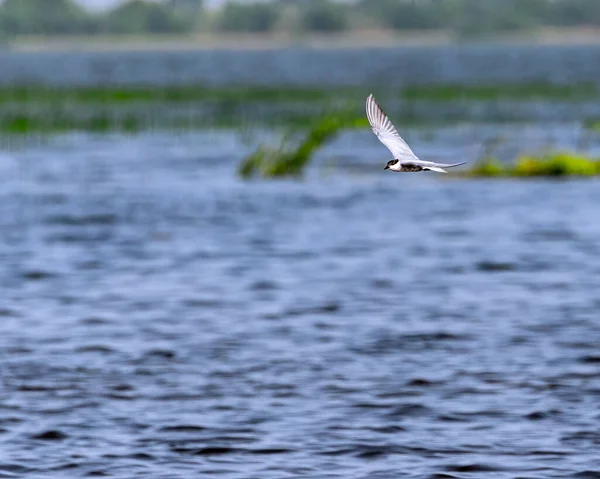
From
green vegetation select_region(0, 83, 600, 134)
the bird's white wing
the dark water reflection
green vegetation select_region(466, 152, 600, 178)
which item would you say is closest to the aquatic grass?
the dark water reflection

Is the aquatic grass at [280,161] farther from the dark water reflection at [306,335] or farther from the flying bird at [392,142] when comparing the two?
the flying bird at [392,142]

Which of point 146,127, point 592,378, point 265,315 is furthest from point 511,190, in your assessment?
point 146,127

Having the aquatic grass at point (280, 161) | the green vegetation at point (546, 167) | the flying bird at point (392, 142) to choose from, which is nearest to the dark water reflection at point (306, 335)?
the green vegetation at point (546, 167)

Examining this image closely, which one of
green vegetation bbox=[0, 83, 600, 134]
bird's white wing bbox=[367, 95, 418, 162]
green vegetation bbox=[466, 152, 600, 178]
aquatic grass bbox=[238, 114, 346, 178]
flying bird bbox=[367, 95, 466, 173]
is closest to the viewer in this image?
flying bird bbox=[367, 95, 466, 173]

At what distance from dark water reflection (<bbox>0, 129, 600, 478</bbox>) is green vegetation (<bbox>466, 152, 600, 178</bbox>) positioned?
0.83 m

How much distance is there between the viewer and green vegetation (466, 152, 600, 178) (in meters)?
36.1

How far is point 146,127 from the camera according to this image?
58781 mm

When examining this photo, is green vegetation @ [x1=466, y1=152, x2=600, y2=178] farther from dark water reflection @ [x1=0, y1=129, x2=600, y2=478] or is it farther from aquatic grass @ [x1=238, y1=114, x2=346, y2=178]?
aquatic grass @ [x1=238, y1=114, x2=346, y2=178]

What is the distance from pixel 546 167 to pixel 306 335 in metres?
18.4

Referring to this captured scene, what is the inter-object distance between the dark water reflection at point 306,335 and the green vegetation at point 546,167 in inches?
32.8

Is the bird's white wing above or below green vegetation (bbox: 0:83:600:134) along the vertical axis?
above

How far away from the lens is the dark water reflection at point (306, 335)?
13.8 meters

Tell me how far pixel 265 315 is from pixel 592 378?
17.6ft

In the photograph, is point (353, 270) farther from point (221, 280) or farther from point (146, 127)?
point (146, 127)
